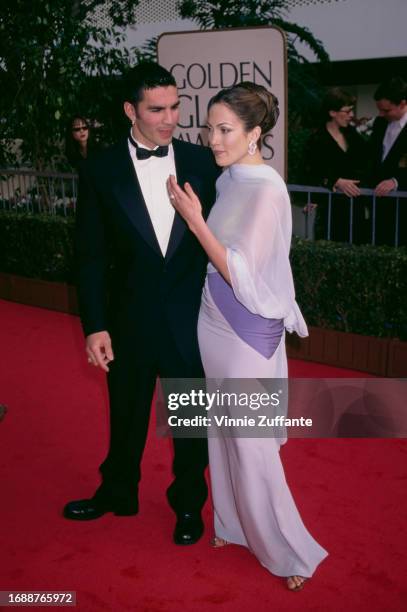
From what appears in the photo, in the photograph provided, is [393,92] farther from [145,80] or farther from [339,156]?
[145,80]

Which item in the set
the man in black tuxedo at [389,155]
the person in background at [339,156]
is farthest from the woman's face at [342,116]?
the man in black tuxedo at [389,155]

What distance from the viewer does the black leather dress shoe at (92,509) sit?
12.1 feet

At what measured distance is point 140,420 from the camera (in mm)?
3484

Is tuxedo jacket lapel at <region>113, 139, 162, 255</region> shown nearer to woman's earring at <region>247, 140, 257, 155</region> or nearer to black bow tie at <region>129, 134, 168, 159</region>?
black bow tie at <region>129, 134, 168, 159</region>

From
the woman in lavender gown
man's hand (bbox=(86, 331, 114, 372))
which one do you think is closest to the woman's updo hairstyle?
the woman in lavender gown

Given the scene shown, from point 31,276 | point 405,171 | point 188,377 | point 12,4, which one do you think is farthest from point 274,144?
point 12,4

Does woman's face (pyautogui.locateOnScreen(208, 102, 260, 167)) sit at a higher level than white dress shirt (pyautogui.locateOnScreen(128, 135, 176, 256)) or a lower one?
higher

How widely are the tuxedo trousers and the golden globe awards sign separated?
1.82m

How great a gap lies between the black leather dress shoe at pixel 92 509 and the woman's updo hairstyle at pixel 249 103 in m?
1.99

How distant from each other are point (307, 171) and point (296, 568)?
12.9 feet

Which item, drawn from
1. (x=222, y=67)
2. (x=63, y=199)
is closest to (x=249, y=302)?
(x=222, y=67)

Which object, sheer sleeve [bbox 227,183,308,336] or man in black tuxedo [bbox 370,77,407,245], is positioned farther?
man in black tuxedo [bbox 370,77,407,245]

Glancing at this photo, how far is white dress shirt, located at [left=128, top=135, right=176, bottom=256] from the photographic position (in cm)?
320

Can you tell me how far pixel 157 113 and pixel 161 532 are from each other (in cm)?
196
